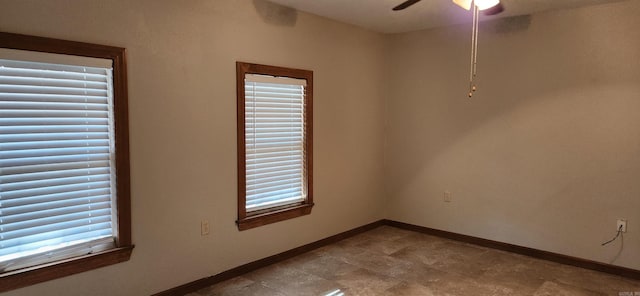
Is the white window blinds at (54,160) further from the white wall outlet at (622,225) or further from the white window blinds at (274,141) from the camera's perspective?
the white wall outlet at (622,225)

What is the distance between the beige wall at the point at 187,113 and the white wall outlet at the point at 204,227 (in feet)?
0.12

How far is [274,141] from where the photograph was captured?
12.0 ft

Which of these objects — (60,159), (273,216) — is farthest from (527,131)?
(60,159)

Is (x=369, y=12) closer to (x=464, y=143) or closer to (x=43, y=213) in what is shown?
(x=464, y=143)

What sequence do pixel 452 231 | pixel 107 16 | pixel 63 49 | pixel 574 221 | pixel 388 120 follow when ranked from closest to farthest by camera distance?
pixel 63 49, pixel 107 16, pixel 574 221, pixel 452 231, pixel 388 120

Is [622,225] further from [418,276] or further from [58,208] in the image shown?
[58,208]

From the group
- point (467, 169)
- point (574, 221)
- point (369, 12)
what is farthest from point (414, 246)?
point (369, 12)

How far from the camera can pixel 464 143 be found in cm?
437

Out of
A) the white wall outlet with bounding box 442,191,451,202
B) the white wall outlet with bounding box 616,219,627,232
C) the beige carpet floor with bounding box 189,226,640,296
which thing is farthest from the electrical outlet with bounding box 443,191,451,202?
the white wall outlet with bounding box 616,219,627,232

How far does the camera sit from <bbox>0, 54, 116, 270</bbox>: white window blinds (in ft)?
7.40

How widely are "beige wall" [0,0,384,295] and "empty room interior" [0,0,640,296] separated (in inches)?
0.5

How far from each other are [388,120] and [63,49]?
3.58 metres

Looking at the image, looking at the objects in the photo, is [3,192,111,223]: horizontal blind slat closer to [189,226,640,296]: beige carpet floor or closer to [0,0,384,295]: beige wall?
[0,0,384,295]: beige wall

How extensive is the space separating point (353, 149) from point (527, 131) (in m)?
1.81
